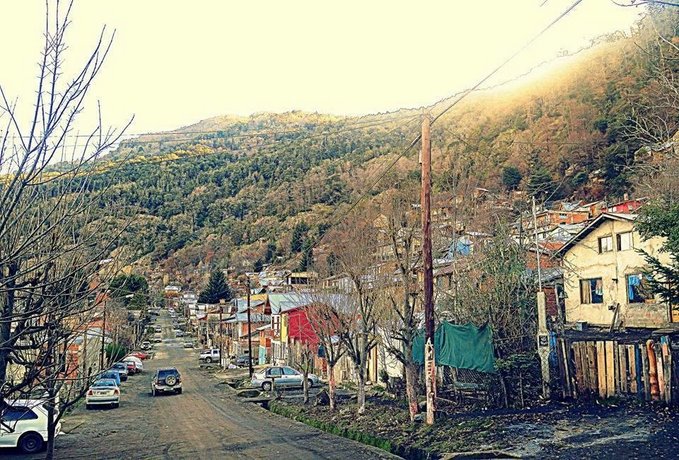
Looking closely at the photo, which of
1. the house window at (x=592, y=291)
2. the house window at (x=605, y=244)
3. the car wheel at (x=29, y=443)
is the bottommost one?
the car wheel at (x=29, y=443)

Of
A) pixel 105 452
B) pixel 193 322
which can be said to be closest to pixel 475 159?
pixel 105 452

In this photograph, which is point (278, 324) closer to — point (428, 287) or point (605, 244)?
point (605, 244)

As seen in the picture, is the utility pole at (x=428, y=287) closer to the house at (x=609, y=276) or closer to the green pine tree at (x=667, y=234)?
the green pine tree at (x=667, y=234)

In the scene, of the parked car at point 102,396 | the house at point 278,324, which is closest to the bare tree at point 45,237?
the parked car at point 102,396

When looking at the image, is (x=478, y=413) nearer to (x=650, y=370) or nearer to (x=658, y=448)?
(x=650, y=370)

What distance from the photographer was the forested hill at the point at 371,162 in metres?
24.7

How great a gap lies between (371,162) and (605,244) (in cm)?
2346

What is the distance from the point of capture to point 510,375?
1845 cm

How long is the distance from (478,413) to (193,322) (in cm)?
11351

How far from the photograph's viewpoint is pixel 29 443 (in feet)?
65.5

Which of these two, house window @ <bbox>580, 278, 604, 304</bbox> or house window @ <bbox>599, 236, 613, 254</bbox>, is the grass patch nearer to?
house window @ <bbox>580, 278, 604, 304</bbox>

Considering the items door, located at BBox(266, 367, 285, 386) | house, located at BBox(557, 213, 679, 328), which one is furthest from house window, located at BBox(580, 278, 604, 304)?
door, located at BBox(266, 367, 285, 386)

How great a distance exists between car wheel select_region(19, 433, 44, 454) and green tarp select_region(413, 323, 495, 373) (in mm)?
12227

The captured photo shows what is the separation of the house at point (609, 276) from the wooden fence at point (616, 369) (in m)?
15.3
